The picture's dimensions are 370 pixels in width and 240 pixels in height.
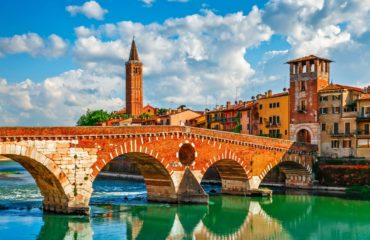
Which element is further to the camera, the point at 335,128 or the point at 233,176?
the point at 335,128

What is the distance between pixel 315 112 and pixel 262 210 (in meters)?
17.9

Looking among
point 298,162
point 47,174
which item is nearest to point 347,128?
point 298,162

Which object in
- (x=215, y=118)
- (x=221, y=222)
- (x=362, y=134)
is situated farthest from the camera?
(x=215, y=118)

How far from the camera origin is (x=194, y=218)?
37.0 m

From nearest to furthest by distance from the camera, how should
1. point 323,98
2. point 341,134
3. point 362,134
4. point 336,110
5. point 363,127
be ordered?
point 362,134 < point 363,127 < point 341,134 < point 336,110 < point 323,98

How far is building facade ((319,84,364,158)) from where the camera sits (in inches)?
2104

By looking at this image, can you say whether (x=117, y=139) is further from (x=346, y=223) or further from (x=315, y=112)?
(x=315, y=112)

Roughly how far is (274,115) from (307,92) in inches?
208

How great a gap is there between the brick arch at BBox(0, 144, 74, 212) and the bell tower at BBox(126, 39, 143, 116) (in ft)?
282

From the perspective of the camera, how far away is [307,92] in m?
56.0

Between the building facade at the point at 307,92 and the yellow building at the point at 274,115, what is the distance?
1101 millimetres

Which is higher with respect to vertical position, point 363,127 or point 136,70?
point 136,70

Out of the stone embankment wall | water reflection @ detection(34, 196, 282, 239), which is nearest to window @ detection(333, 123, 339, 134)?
the stone embankment wall

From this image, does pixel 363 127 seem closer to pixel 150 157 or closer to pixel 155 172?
pixel 155 172
